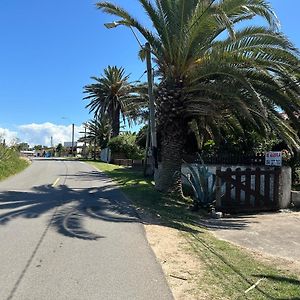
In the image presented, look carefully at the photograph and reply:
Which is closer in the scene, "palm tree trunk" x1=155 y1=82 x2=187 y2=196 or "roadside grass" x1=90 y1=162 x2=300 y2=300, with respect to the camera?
"roadside grass" x1=90 y1=162 x2=300 y2=300

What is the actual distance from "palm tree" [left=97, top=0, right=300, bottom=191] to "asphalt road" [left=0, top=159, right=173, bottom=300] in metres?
4.65

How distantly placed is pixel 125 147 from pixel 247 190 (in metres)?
38.4

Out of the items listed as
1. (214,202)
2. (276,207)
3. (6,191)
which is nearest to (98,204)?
(214,202)

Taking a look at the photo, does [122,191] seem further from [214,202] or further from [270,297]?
[270,297]

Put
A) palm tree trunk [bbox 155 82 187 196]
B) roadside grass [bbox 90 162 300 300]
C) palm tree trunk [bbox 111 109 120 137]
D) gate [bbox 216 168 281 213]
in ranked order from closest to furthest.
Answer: roadside grass [bbox 90 162 300 300]
gate [bbox 216 168 281 213]
palm tree trunk [bbox 155 82 187 196]
palm tree trunk [bbox 111 109 120 137]

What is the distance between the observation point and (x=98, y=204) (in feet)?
46.4

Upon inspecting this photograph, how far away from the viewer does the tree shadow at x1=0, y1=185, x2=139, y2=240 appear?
34.0 feet

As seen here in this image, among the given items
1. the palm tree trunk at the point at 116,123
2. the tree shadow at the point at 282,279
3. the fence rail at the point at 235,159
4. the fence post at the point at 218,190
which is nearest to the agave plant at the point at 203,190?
the fence post at the point at 218,190

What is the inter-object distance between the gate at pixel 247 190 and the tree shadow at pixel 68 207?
303cm

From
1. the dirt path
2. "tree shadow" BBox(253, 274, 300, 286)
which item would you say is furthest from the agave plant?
"tree shadow" BBox(253, 274, 300, 286)

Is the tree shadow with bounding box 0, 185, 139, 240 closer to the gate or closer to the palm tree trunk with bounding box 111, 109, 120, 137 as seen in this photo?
the gate

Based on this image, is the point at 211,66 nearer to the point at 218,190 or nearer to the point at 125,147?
the point at 218,190

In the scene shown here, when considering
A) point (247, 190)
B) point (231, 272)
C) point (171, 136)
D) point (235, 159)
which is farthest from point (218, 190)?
point (231, 272)

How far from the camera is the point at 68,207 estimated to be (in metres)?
13.2
